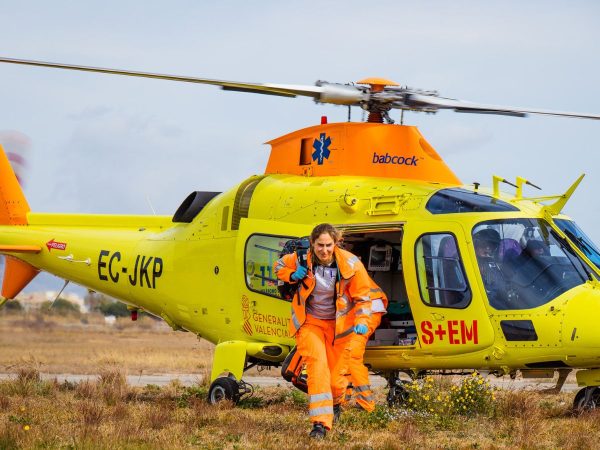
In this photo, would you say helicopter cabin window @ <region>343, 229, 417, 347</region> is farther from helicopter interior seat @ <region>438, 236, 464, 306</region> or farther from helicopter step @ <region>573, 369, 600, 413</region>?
helicopter step @ <region>573, 369, 600, 413</region>

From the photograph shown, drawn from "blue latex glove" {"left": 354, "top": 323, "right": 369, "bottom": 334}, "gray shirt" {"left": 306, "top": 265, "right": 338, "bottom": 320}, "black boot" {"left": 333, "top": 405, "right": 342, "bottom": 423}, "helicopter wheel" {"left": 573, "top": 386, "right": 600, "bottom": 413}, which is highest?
"gray shirt" {"left": 306, "top": 265, "right": 338, "bottom": 320}

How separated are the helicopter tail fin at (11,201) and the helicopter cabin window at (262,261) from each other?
6287 millimetres

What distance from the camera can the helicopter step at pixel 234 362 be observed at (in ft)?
47.8

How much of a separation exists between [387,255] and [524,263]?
86.1 inches

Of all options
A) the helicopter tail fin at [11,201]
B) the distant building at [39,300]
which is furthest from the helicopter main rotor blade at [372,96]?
the distant building at [39,300]

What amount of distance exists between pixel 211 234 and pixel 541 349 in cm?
531

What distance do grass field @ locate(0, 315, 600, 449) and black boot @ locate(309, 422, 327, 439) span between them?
3.8 inches

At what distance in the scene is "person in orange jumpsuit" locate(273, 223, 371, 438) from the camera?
1179 centimetres

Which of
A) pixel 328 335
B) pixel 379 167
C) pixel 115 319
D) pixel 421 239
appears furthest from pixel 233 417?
pixel 115 319

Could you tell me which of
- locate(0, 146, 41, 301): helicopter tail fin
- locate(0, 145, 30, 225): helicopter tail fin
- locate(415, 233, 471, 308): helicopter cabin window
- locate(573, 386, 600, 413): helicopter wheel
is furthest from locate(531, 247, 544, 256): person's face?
locate(0, 145, 30, 225): helicopter tail fin

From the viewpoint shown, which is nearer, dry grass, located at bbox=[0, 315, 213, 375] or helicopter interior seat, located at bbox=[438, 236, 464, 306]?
helicopter interior seat, located at bbox=[438, 236, 464, 306]

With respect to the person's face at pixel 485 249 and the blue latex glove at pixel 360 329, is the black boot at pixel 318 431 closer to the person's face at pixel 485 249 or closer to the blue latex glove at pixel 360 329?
the blue latex glove at pixel 360 329

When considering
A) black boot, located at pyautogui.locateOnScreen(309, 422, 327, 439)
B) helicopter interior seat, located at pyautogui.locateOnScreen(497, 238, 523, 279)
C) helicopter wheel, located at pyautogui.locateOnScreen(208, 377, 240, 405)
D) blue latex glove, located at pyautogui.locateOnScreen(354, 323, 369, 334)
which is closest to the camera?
black boot, located at pyautogui.locateOnScreen(309, 422, 327, 439)

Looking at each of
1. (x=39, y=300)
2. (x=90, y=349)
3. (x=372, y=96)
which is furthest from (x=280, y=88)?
(x=39, y=300)
